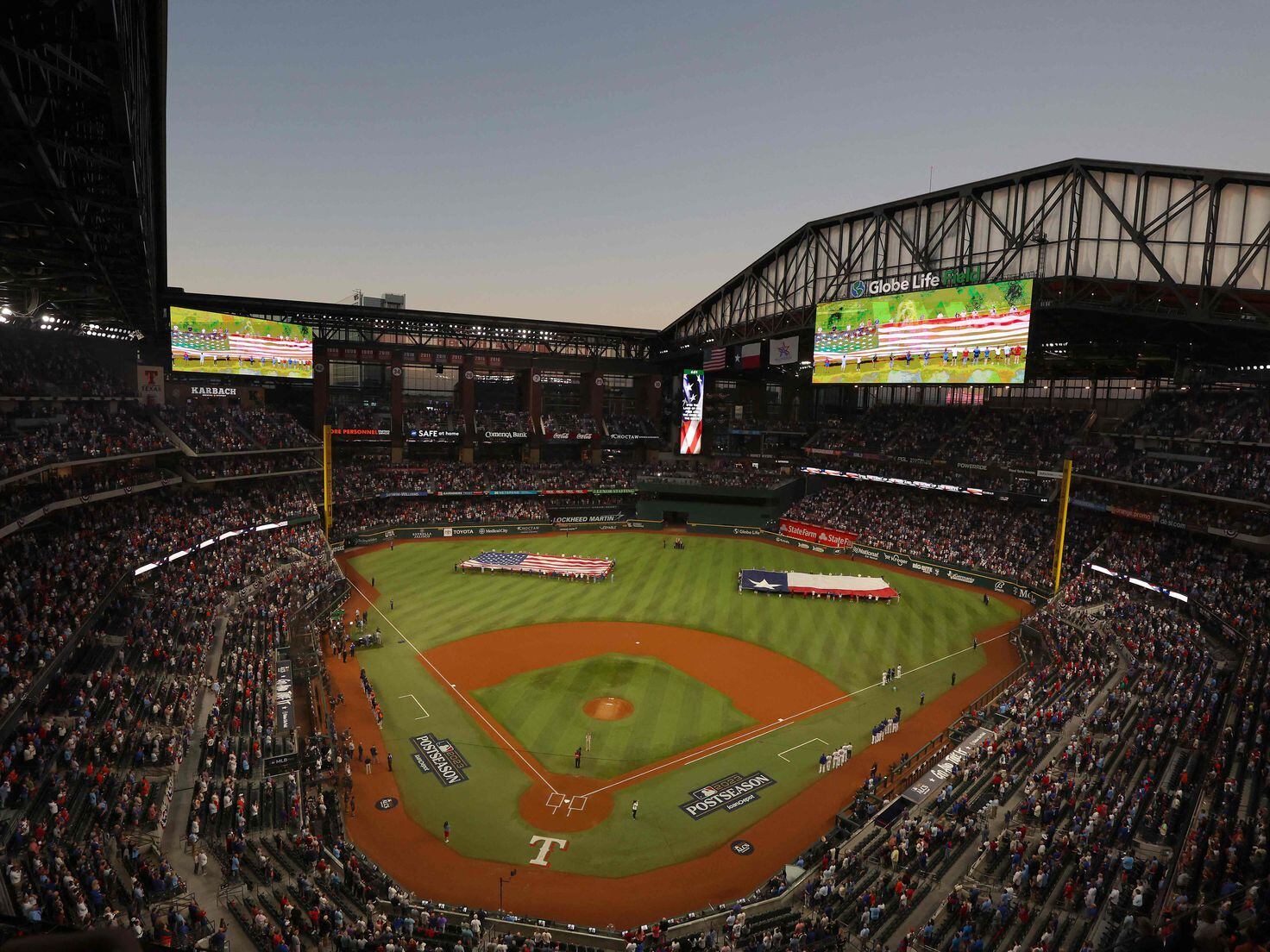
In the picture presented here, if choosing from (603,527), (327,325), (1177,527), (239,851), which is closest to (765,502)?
(603,527)

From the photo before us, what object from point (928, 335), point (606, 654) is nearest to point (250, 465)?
point (606, 654)

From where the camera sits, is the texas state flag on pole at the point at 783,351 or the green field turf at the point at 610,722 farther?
the texas state flag on pole at the point at 783,351

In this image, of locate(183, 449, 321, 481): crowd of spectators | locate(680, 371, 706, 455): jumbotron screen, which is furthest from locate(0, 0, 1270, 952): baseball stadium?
locate(680, 371, 706, 455): jumbotron screen

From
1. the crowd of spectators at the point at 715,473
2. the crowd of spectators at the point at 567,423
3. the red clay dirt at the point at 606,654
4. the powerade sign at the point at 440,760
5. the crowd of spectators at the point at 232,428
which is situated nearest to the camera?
the red clay dirt at the point at 606,654

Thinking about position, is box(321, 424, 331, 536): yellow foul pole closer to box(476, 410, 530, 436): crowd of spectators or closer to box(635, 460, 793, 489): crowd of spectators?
box(476, 410, 530, 436): crowd of spectators

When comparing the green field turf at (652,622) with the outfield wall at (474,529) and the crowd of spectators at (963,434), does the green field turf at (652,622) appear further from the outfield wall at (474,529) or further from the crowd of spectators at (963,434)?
the crowd of spectators at (963,434)

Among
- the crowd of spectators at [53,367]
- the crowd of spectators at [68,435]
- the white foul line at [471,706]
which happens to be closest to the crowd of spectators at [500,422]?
the crowd of spectators at [68,435]
